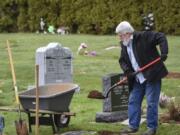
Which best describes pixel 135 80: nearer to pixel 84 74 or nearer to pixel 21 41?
pixel 84 74

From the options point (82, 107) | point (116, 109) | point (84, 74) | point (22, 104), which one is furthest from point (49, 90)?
point (84, 74)

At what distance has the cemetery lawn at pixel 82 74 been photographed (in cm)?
1037

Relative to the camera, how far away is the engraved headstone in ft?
45.3

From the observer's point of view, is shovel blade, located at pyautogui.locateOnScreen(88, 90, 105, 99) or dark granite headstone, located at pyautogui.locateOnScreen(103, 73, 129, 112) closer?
dark granite headstone, located at pyautogui.locateOnScreen(103, 73, 129, 112)

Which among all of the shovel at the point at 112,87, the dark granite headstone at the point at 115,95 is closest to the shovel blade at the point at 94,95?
the shovel at the point at 112,87

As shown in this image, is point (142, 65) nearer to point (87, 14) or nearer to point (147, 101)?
point (147, 101)

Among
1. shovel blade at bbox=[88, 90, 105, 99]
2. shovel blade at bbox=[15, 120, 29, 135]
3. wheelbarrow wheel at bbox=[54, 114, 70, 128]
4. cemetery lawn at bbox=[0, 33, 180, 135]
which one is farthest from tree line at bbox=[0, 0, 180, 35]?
shovel blade at bbox=[15, 120, 29, 135]

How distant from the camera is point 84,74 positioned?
682 inches

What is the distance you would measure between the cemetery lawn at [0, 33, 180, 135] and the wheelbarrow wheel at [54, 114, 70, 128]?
0.33ft

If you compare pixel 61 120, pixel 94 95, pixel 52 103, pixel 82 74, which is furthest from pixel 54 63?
pixel 52 103

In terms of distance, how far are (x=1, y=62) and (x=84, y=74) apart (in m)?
3.68

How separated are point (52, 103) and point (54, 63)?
464cm

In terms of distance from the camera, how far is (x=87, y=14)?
3133 centimetres

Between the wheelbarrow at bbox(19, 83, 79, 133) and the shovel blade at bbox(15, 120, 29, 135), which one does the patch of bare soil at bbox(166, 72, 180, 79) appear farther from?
the shovel blade at bbox(15, 120, 29, 135)
